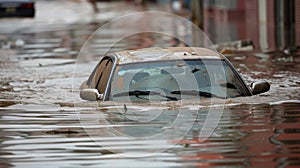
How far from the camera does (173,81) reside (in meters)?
12.1

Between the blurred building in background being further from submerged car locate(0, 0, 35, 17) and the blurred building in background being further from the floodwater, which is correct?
the floodwater

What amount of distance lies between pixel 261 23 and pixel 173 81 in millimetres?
28184

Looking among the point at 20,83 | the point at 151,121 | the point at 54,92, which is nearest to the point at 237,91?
the point at 151,121

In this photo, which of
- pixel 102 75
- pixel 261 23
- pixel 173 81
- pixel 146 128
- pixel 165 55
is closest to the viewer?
pixel 146 128

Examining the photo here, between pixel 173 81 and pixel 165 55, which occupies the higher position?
pixel 165 55

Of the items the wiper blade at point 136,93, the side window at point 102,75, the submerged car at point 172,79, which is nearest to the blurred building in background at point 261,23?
the side window at point 102,75

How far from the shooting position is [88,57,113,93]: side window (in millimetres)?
12781

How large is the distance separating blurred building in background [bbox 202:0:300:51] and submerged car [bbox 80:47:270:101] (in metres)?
12.0

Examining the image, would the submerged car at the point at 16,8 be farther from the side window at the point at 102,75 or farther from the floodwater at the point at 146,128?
the side window at the point at 102,75

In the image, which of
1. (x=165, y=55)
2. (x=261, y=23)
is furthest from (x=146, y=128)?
(x=261, y=23)

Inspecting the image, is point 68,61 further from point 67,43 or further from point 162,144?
point 162,144

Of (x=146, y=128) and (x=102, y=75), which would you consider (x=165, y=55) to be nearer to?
(x=102, y=75)

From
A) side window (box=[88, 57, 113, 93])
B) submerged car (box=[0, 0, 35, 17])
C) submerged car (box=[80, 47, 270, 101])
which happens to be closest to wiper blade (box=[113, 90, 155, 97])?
submerged car (box=[80, 47, 270, 101])

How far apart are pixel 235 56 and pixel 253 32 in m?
11.8
